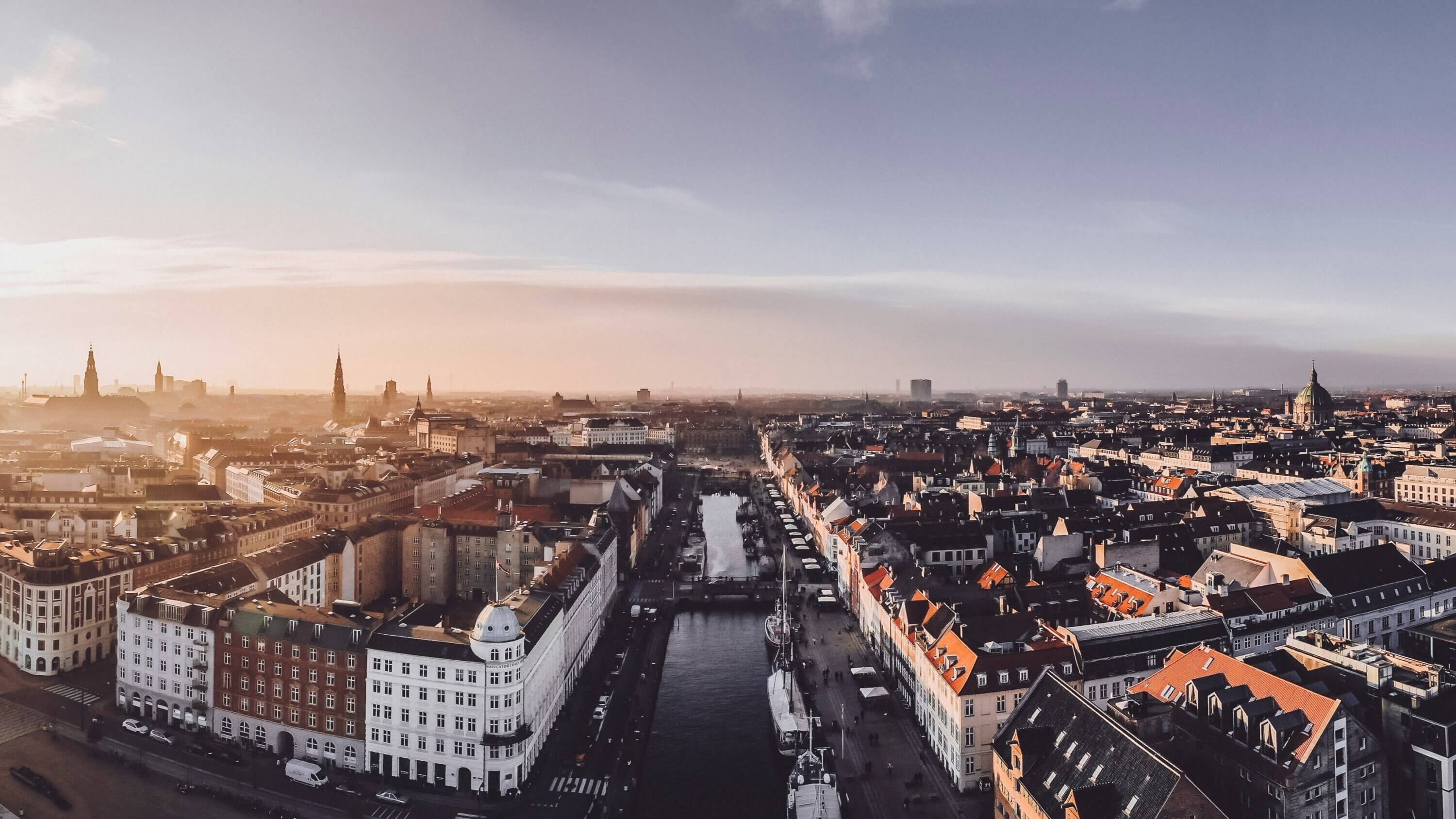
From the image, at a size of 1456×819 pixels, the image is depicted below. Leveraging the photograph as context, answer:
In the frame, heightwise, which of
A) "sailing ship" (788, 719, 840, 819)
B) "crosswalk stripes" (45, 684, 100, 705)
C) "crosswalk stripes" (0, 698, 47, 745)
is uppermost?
"sailing ship" (788, 719, 840, 819)

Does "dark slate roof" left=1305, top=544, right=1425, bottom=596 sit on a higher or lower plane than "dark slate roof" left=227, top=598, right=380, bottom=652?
higher

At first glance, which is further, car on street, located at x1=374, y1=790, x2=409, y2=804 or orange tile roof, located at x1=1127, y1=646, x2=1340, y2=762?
car on street, located at x1=374, y1=790, x2=409, y2=804

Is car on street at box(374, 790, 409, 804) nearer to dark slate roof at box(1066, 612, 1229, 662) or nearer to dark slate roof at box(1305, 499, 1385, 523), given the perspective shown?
dark slate roof at box(1066, 612, 1229, 662)

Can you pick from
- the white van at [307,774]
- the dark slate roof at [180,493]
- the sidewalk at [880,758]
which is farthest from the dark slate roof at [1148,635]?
the dark slate roof at [180,493]

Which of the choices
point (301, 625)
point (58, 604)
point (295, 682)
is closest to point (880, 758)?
point (295, 682)

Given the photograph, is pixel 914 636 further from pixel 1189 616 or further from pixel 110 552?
pixel 110 552

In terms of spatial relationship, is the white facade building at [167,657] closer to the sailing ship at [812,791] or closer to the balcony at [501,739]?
the balcony at [501,739]

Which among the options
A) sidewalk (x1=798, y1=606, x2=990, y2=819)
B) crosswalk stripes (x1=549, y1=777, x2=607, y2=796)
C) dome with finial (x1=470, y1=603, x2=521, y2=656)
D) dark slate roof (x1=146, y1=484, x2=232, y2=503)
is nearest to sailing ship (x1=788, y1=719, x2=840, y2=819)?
sidewalk (x1=798, y1=606, x2=990, y2=819)
